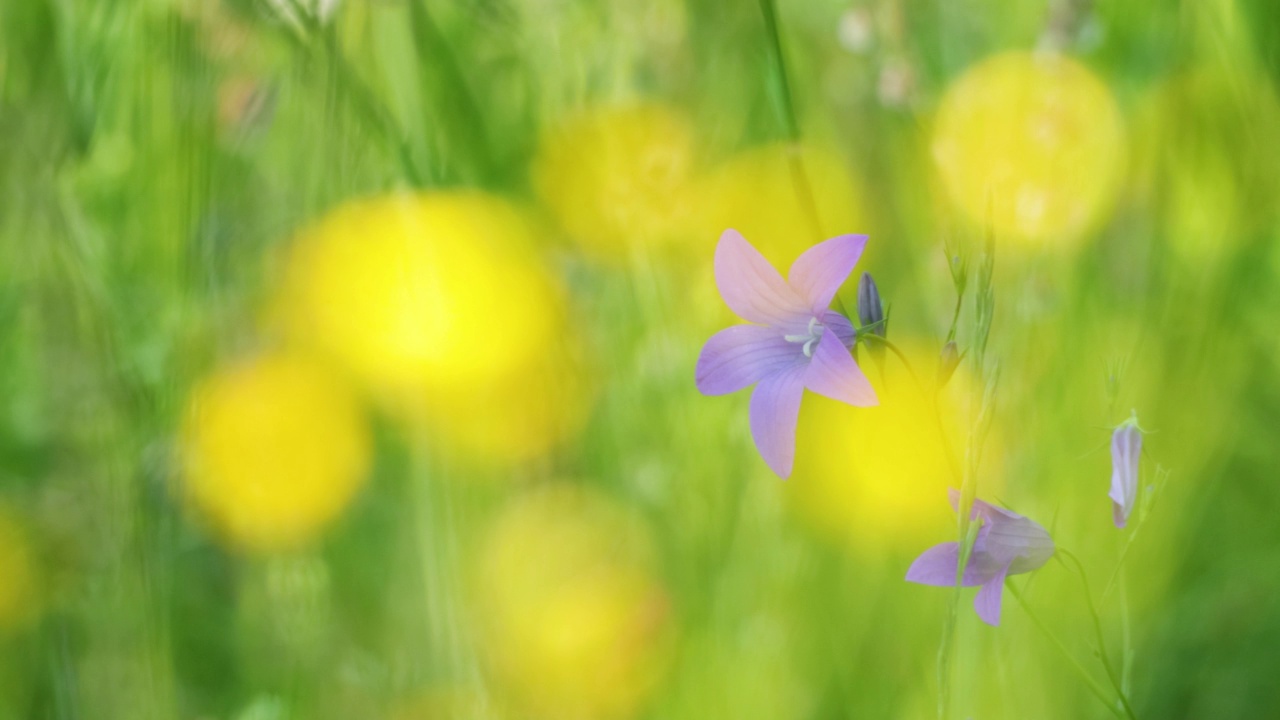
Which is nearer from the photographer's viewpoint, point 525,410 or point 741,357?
point 741,357

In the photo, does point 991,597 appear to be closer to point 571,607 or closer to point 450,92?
point 571,607

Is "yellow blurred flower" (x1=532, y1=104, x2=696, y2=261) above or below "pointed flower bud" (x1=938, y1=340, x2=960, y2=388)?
above

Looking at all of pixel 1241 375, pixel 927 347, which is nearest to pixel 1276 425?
pixel 1241 375

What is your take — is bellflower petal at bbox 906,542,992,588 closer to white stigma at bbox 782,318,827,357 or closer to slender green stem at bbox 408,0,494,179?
white stigma at bbox 782,318,827,357

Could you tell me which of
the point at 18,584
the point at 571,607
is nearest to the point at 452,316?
the point at 571,607

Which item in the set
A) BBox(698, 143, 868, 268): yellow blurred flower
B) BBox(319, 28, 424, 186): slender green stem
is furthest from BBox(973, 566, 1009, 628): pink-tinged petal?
BBox(698, 143, 868, 268): yellow blurred flower

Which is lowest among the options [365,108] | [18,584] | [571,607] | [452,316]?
[571,607]

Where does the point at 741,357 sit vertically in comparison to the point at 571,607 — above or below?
above
